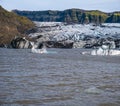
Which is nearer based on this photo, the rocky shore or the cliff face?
the cliff face

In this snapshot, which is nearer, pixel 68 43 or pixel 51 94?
pixel 51 94

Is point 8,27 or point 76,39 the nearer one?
point 8,27

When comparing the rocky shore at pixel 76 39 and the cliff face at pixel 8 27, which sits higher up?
the cliff face at pixel 8 27

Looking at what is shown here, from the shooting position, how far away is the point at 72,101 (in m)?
14.7

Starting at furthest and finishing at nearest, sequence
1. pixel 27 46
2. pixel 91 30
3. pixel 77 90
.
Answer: pixel 91 30
pixel 27 46
pixel 77 90

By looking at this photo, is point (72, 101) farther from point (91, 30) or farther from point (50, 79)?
point (91, 30)

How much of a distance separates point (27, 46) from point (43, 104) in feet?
221

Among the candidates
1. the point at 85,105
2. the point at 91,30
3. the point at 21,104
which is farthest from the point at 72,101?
the point at 91,30

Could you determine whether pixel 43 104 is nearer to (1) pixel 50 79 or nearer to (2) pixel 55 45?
(1) pixel 50 79

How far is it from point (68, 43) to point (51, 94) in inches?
3264

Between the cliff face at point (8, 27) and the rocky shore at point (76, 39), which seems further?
the rocky shore at point (76, 39)

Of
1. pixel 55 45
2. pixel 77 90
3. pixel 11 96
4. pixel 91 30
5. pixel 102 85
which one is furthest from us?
pixel 91 30

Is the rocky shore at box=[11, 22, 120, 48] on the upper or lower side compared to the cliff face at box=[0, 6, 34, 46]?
lower

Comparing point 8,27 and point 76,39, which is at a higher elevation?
point 8,27
